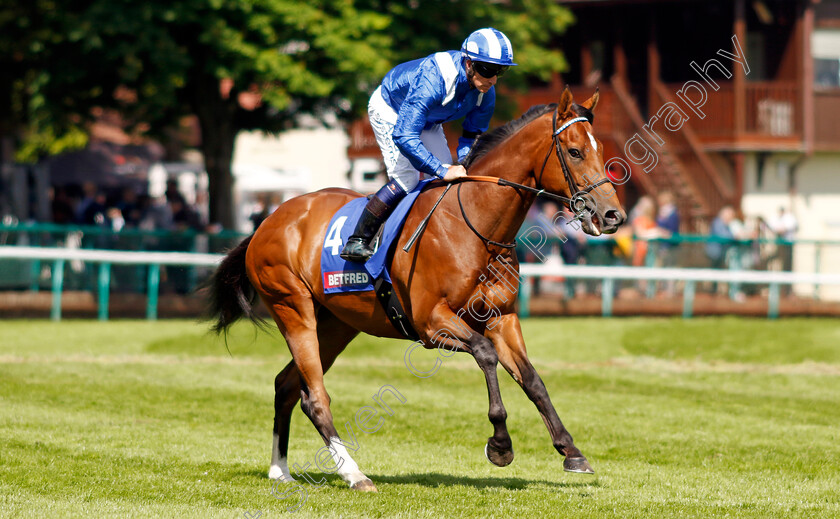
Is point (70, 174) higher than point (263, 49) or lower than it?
lower

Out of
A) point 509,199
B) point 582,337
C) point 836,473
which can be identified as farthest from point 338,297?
point 582,337

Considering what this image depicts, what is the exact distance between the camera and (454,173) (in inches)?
241

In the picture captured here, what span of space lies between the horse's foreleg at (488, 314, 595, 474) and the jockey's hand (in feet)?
2.66

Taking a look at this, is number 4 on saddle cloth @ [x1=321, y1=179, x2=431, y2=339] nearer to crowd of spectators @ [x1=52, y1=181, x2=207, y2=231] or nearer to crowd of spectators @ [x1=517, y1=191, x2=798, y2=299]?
crowd of spectators @ [x1=517, y1=191, x2=798, y2=299]

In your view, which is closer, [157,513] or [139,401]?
[157,513]

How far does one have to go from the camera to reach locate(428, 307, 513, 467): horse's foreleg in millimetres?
5668

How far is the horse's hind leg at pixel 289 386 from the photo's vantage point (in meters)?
6.69

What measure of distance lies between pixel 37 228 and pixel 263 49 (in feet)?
13.3

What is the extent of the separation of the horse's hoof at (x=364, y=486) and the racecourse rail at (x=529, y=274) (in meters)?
9.48

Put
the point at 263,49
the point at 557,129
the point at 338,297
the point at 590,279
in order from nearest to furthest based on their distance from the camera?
the point at 557,129 → the point at 338,297 → the point at 263,49 → the point at 590,279

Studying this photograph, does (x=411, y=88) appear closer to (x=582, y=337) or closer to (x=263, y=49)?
(x=582, y=337)

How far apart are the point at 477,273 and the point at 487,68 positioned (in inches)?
44.3

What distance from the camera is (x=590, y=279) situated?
16.9 meters

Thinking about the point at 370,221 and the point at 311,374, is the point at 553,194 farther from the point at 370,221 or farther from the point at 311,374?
the point at 311,374
